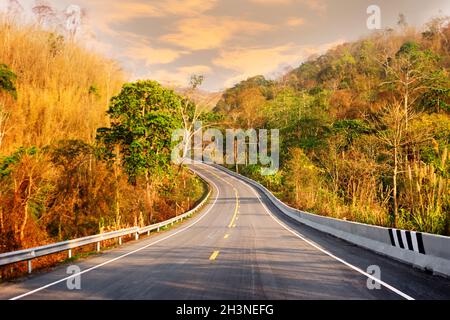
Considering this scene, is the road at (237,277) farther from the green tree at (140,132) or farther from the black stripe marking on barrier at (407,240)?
the green tree at (140,132)

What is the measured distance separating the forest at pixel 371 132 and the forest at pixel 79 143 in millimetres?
15025

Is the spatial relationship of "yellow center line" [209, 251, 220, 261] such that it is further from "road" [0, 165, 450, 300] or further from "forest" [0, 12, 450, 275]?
"forest" [0, 12, 450, 275]

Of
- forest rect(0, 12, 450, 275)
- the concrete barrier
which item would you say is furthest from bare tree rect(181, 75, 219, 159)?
the concrete barrier

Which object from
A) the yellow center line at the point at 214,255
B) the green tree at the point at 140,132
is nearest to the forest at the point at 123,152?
the green tree at the point at 140,132

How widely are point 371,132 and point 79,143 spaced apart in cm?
3113

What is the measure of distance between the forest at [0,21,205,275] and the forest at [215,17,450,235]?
1503 centimetres

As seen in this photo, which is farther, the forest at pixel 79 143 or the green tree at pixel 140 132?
the green tree at pixel 140 132

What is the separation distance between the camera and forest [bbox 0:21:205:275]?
88.7ft

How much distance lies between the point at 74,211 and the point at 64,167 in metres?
3.49

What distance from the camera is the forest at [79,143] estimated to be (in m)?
27.0

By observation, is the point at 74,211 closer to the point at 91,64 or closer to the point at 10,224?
the point at 10,224

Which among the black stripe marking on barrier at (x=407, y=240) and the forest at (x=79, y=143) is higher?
the forest at (x=79, y=143)

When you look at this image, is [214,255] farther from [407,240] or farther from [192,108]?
[192,108]

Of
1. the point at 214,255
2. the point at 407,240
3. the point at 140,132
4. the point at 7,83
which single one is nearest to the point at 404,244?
the point at 407,240
